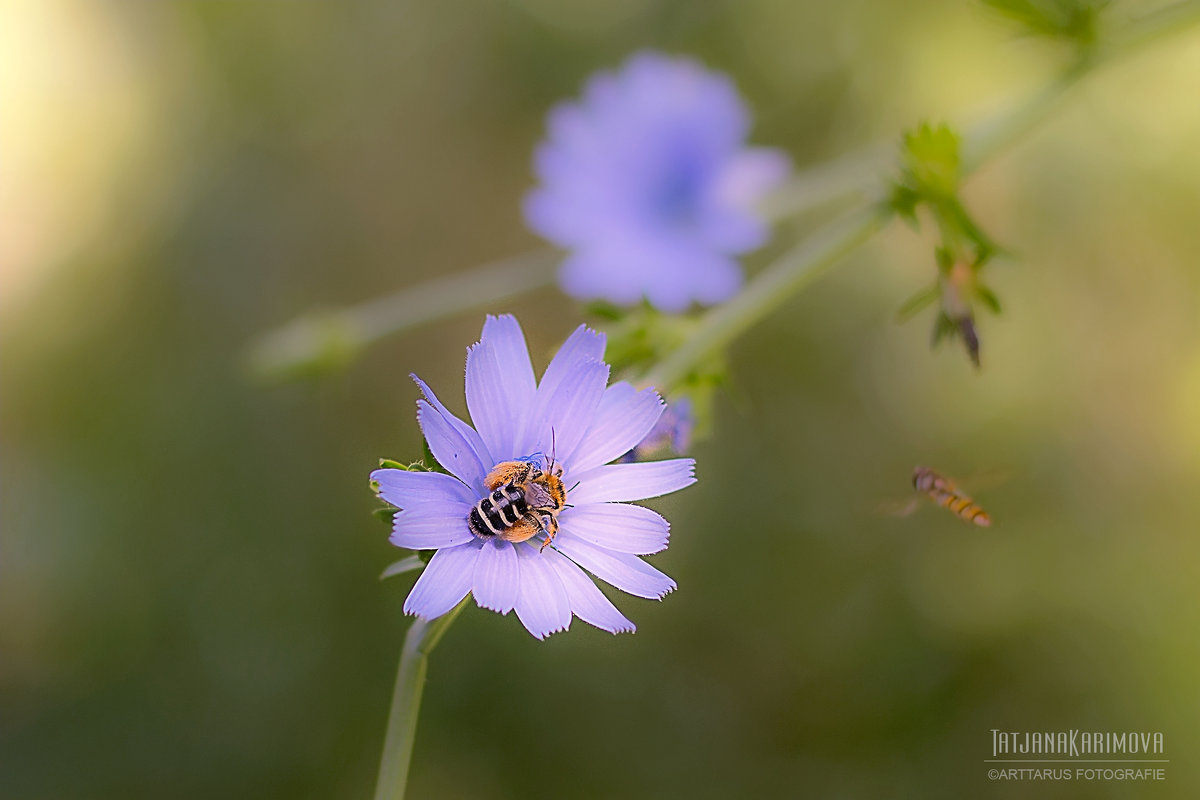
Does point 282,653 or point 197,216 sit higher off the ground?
point 197,216

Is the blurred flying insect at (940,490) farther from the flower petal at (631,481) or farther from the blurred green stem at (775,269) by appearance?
the flower petal at (631,481)

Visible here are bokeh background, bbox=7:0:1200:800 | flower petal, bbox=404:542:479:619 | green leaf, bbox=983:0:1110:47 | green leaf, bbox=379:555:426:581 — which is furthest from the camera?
bokeh background, bbox=7:0:1200:800

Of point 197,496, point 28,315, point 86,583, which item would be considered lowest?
point 86,583

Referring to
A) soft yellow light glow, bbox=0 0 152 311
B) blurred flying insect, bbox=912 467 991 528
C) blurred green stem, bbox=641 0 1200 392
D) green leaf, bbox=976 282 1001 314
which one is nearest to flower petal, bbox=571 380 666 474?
blurred green stem, bbox=641 0 1200 392

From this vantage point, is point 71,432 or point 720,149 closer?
point 720,149

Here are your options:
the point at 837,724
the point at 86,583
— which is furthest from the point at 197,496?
the point at 837,724

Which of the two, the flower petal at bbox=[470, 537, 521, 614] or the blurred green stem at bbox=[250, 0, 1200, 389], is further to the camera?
the blurred green stem at bbox=[250, 0, 1200, 389]

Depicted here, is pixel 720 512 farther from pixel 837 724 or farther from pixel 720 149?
pixel 720 149

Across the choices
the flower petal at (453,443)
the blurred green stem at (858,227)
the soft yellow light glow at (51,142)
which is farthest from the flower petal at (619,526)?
the soft yellow light glow at (51,142)

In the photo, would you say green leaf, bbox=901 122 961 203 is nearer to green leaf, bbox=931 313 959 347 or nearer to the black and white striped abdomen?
green leaf, bbox=931 313 959 347
